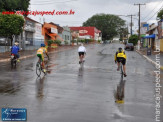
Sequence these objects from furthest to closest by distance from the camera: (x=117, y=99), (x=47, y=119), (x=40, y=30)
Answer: (x=40, y=30), (x=117, y=99), (x=47, y=119)

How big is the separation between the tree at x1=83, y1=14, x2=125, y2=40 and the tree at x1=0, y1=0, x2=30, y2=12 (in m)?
94.3

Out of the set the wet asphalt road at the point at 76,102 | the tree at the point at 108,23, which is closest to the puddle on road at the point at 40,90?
the wet asphalt road at the point at 76,102

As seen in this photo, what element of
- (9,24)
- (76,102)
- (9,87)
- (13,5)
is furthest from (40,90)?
(13,5)

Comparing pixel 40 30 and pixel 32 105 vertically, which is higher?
pixel 40 30

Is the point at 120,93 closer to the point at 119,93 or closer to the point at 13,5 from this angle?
the point at 119,93

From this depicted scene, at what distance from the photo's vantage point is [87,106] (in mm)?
7059

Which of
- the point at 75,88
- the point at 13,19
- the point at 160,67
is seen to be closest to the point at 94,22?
the point at 13,19

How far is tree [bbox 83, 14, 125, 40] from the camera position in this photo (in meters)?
139

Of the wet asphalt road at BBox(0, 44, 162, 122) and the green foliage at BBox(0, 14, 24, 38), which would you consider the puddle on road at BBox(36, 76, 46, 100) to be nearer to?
the wet asphalt road at BBox(0, 44, 162, 122)

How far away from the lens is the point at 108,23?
460ft

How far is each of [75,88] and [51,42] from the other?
4490 centimetres

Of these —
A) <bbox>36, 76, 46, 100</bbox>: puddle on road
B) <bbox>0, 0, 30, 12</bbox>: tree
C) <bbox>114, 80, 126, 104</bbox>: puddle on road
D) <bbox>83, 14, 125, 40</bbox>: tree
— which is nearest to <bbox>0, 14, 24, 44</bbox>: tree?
<bbox>0, 0, 30, 12</bbox>: tree

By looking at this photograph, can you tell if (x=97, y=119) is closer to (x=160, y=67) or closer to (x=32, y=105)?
(x=32, y=105)

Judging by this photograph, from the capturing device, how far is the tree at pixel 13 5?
1675 inches
